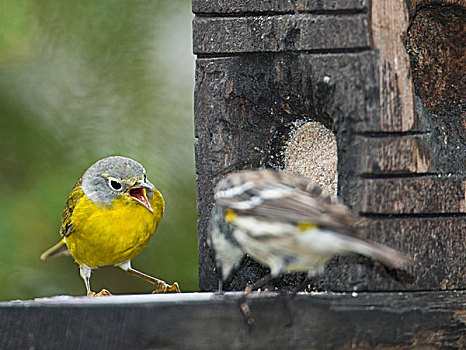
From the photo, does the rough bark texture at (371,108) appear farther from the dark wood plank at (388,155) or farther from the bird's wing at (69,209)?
the bird's wing at (69,209)

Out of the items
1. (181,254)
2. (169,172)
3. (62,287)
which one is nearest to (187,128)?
(169,172)

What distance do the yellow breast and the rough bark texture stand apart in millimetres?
845

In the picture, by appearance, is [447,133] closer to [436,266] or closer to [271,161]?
[436,266]

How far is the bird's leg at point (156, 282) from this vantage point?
3926mm

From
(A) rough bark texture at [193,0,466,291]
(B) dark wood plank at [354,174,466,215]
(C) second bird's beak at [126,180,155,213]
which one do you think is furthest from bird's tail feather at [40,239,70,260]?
(B) dark wood plank at [354,174,466,215]

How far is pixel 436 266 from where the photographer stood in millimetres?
3176

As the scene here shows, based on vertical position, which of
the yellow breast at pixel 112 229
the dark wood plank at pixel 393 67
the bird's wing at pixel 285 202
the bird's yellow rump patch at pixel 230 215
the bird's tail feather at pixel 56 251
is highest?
the dark wood plank at pixel 393 67

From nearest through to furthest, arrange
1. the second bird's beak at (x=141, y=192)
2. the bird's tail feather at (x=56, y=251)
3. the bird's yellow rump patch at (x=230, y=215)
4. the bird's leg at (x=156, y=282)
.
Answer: the bird's yellow rump patch at (x=230, y=215) → the bird's leg at (x=156, y=282) → the second bird's beak at (x=141, y=192) → the bird's tail feather at (x=56, y=251)

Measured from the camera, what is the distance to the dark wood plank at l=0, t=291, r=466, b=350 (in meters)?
2.73

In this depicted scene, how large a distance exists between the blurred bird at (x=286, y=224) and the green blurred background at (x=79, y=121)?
1365mm

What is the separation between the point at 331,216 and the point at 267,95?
3.73ft

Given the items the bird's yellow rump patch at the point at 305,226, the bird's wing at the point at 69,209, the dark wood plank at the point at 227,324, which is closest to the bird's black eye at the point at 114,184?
the bird's wing at the point at 69,209

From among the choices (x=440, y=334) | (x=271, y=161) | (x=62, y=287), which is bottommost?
(x=62, y=287)

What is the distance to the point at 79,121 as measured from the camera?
4.34 m
